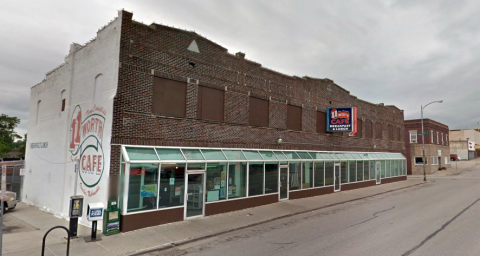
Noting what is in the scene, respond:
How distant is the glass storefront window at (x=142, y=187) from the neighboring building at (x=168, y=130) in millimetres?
37

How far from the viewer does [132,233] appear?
9.67 meters

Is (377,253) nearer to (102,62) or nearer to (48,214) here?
(102,62)

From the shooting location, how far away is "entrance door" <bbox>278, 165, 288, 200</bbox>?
1630 centimetres

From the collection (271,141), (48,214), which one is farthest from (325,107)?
(48,214)

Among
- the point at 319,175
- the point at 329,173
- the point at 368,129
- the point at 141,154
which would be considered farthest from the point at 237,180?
the point at 368,129

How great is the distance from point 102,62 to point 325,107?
1562 cm

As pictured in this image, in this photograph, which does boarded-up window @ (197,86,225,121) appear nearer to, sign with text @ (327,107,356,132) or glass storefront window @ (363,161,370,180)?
sign with text @ (327,107,356,132)

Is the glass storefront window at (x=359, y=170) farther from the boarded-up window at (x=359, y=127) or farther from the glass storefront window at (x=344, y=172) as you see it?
the boarded-up window at (x=359, y=127)

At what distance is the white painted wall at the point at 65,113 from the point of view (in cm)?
1078

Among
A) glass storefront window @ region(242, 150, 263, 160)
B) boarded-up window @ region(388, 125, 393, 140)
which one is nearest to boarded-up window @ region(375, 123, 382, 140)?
boarded-up window @ region(388, 125, 393, 140)

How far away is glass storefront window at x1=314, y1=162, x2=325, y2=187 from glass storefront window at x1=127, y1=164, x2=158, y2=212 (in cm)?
1200

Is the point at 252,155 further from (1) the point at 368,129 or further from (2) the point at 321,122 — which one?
(1) the point at 368,129

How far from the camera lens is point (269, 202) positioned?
15383mm

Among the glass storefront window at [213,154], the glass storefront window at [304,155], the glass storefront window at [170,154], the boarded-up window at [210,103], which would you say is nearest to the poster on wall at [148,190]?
the glass storefront window at [170,154]
